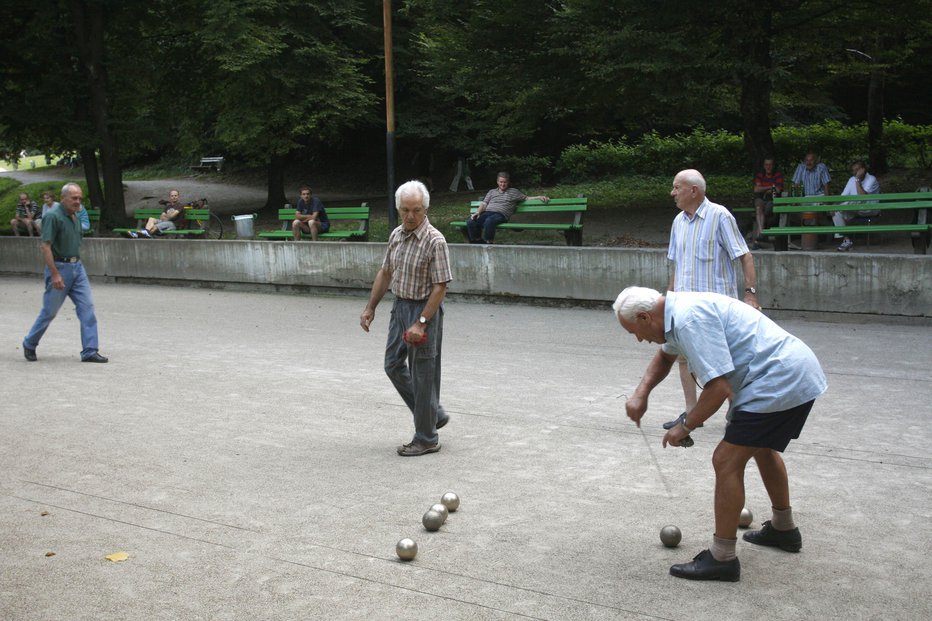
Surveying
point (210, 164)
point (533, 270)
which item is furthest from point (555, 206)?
point (210, 164)

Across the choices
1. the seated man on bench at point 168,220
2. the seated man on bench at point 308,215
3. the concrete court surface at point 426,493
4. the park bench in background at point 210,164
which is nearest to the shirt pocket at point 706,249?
the concrete court surface at point 426,493

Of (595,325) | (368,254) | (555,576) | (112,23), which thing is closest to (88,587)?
(555,576)

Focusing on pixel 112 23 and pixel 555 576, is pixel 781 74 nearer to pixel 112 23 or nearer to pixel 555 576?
pixel 555 576

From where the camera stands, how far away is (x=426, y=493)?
6.04 meters

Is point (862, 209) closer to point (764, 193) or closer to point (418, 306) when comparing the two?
point (764, 193)

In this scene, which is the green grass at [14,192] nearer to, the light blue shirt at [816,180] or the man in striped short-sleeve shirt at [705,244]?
the light blue shirt at [816,180]

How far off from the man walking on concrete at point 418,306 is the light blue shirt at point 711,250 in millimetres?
1701

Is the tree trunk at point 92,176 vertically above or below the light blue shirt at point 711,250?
above

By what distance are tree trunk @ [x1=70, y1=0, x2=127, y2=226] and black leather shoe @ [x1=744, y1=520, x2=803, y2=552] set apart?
948 inches

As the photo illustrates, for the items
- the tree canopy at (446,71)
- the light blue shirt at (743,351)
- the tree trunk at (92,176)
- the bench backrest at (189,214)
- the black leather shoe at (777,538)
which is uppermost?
the tree canopy at (446,71)

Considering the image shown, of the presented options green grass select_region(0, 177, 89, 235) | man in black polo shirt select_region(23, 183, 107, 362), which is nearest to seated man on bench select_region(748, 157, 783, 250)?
man in black polo shirt select_region(23, 183, 107, 362)

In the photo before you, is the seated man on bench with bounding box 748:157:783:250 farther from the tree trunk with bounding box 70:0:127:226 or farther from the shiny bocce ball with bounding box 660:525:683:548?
the tree trunk with bounding box 70:0:127:226

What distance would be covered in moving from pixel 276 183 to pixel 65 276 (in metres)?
21.1

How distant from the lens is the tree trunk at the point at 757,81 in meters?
17.5
